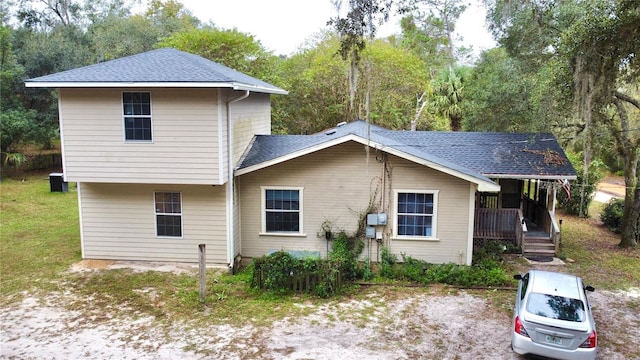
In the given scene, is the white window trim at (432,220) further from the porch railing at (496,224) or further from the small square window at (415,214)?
the porch railing at (496,224)

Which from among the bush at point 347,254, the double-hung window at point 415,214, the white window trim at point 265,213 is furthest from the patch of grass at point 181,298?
the double-hung window at point 415,214

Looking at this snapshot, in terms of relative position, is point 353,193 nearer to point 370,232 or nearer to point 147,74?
point 370,232

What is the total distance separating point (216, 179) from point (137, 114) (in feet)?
8.80

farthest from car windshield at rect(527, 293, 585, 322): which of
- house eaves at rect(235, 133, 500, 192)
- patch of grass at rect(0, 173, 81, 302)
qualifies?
patch of grass at rect(0, 173, 81, 302)

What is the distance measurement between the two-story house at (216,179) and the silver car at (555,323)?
4222 millimetres

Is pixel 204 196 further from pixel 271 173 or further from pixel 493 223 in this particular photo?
pixel 493 223

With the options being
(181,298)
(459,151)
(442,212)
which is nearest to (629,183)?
(459,151)

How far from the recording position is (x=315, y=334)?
9.58m

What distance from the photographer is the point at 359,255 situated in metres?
13.7

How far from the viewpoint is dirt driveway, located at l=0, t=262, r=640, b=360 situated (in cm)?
885

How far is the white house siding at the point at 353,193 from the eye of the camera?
1332 cm

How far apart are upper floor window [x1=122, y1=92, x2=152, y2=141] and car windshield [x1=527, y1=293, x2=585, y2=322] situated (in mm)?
9753

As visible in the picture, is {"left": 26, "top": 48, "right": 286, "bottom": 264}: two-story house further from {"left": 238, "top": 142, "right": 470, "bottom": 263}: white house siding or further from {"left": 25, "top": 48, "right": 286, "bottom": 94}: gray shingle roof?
{"left": 238, "top": 142, "right": 470, "bottom": 263}: white house siding

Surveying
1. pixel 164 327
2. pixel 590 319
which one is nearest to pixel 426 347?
pixel 590 319
